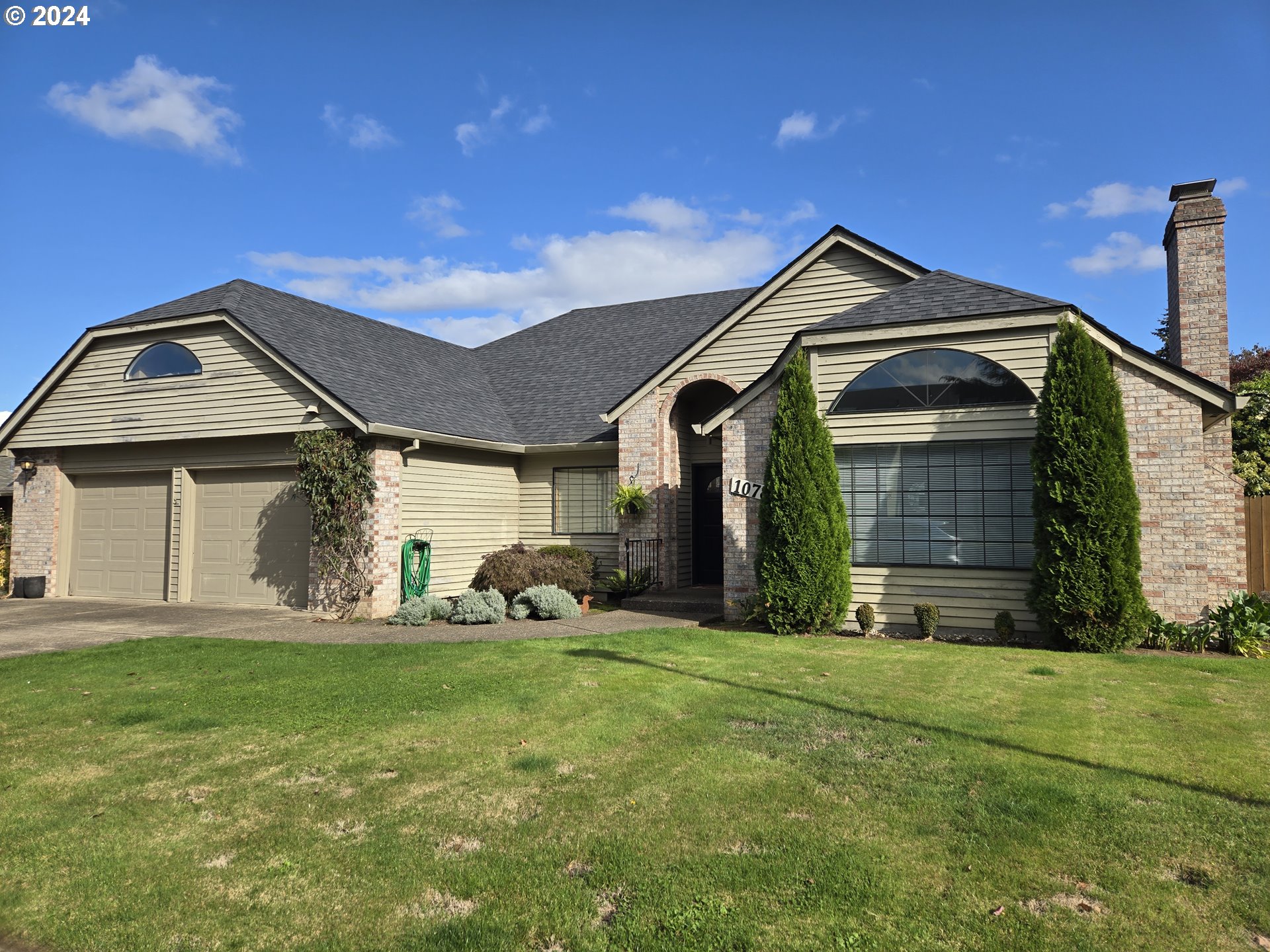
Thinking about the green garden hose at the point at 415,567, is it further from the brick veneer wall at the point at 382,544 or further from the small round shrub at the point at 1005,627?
the small round shrub at the point at 1005,627

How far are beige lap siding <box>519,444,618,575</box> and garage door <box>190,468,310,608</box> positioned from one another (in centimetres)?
485

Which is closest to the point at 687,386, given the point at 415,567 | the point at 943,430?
the point at 943,430

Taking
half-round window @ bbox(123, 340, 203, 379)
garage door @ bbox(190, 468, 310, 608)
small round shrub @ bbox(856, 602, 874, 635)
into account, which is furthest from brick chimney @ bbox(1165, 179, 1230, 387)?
half-round window @ bbox(123, 340, 203, 379)

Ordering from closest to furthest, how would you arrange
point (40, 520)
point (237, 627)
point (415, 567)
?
1. point (237, 627)
2. point (415, 567)
3. point (40, 520)

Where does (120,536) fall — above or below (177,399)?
below

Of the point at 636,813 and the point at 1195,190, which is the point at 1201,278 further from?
the point at 636,813

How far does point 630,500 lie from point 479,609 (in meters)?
3.95

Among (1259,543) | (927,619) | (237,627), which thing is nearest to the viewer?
(927,619)

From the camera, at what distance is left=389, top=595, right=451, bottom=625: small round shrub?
42.0 ft

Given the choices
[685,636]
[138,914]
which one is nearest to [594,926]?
[138,914]

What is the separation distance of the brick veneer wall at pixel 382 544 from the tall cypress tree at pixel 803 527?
21.0 ft

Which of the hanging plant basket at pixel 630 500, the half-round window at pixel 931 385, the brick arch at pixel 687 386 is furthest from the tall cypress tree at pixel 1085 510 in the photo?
the hanging plant basket at pixel 630 500

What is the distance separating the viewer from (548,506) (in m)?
17.4

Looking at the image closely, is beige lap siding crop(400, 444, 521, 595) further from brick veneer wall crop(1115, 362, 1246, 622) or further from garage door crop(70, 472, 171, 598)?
brick veneer wall crop(1115, 362, 1246, 622)
